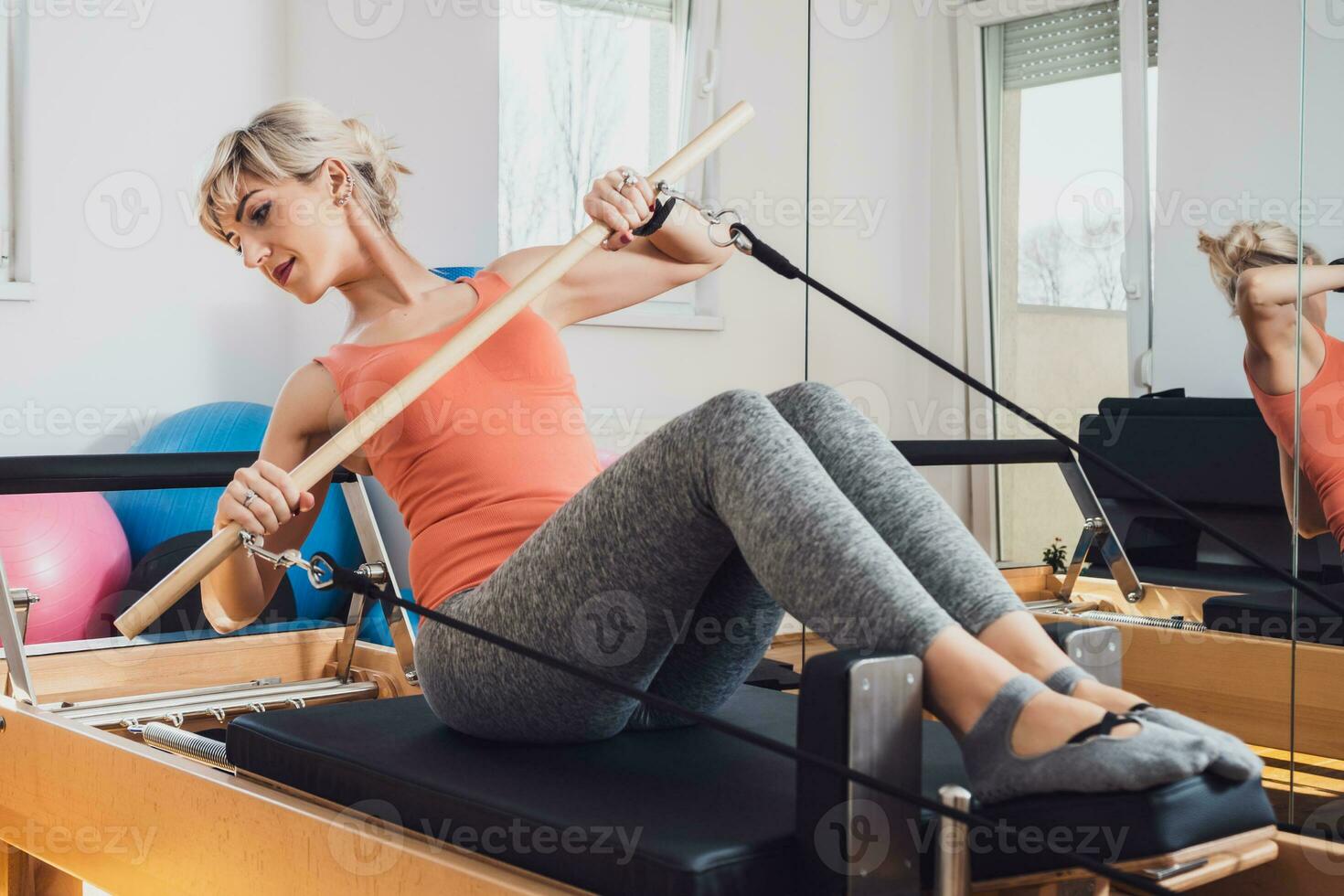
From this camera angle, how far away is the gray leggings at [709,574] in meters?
1.05

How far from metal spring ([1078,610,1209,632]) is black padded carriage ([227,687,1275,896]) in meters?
0.87

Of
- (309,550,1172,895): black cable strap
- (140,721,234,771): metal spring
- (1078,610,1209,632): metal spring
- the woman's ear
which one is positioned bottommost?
(140,721,234,771): metal spring

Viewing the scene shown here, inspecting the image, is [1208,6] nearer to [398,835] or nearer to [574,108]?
[398,835]

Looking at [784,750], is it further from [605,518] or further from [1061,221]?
[1061,221]

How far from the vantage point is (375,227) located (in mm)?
1752

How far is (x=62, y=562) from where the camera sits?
2.96 meters

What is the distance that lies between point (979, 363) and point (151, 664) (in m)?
1.57

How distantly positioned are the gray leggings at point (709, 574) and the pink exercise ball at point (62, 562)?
179 cm

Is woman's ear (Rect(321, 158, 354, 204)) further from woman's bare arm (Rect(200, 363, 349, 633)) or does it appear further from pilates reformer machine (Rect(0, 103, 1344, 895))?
pilates reformer machine (Rect(0, 103, 1344, 895))

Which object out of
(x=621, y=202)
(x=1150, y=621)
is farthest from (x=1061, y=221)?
(x=621, y=202)

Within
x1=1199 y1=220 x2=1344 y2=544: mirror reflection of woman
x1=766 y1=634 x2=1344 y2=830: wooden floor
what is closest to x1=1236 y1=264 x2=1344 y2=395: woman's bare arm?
x1=1199 y1=220 x2=1344 y2=544: mirror reflection of woman

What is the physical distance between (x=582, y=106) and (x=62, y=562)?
2154mm

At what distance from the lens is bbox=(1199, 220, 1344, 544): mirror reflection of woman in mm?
1918

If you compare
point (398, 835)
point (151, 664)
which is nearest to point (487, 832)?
point (398, 835)
